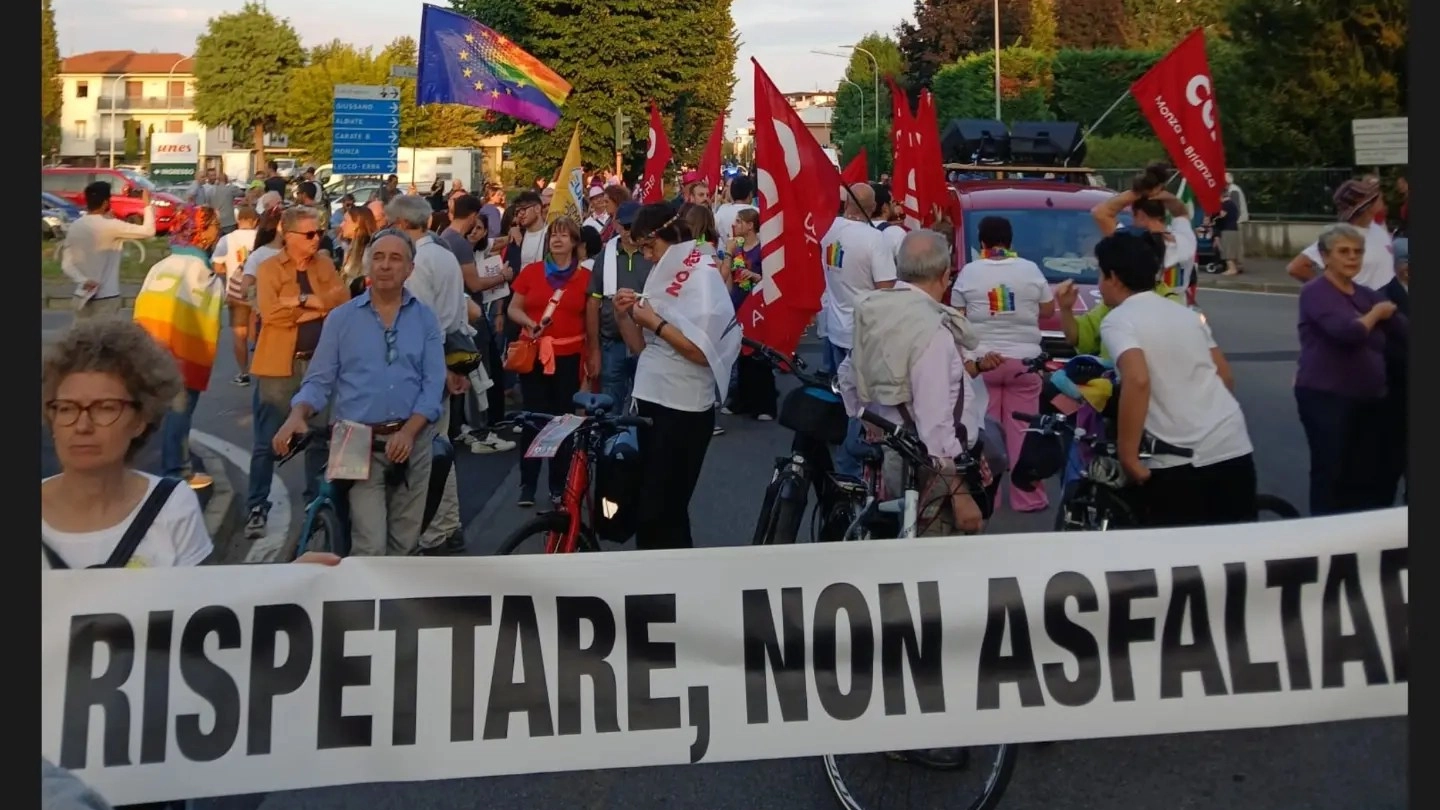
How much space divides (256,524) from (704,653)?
5.47m

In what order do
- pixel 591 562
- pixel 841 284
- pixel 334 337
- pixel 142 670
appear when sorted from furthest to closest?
pixel 841 284 → pixel 334 337 → pixel 591 562 → pixel 142 670

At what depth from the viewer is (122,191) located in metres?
45.1

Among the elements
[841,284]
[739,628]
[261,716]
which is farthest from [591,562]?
[841,284]

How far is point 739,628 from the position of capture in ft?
12.9

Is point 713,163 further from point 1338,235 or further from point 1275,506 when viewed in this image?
point 1275,506

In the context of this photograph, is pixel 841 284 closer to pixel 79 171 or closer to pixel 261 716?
pixel 261 716

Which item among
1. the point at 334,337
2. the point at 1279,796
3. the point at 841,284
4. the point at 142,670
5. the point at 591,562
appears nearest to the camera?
the point at 142,670

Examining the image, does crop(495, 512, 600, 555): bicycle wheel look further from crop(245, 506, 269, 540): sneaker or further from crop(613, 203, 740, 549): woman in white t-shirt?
crop(245, 506, 269, 540): sneaker

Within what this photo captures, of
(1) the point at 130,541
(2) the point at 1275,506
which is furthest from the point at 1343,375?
(1) the point at 130,541

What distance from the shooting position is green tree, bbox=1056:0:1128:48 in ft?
235

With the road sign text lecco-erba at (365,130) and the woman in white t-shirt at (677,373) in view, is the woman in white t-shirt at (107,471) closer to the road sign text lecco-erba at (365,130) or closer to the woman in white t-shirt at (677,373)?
the woman in white t-shirt at (677,373)

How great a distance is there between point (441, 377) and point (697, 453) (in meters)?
1.15

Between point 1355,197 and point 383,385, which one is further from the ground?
point 1355,197

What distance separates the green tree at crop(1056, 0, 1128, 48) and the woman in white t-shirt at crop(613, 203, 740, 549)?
69.4 m
